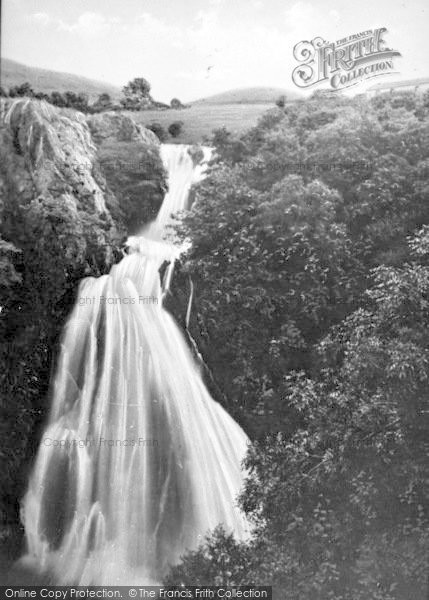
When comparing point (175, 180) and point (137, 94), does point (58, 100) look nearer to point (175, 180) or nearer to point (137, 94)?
point (137, 94)

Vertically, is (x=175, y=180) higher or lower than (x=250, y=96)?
lower

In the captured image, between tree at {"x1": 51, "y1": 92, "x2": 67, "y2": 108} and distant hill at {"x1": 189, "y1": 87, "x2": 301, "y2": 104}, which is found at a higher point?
tree at {"x1": 51, "y1": 92, "x2": 67, "y2": 108}

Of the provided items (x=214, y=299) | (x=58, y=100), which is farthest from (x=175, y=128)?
(x=214, y=299)

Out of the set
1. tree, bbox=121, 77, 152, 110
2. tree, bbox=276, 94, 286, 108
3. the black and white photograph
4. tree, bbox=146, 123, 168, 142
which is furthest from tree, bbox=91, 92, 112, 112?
tree, bbox=276, 94, 286, 108

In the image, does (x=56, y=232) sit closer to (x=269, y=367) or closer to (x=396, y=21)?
(x=269, y=367)

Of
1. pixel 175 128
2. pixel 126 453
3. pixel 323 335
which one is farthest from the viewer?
pixel 175 128

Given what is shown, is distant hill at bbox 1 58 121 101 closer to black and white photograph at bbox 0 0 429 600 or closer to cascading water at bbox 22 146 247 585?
black and white photograph at bbox 0 0 429 600

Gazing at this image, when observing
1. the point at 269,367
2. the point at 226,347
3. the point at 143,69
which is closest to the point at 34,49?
the point at 143,69
